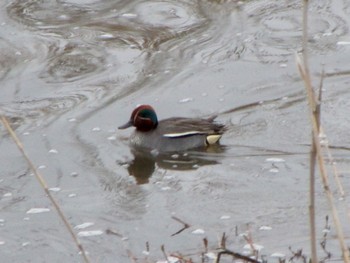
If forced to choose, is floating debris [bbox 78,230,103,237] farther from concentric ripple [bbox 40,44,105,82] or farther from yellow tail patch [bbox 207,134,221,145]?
concentric ripple [bbox 40,44,105,82]

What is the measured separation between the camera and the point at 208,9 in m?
13.4

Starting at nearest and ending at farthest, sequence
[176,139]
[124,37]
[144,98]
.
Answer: [176,139] < [144,98] < [124,37]

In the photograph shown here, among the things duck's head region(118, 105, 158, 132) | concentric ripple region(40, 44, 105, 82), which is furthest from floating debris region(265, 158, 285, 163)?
concentric ripple region(40, 44, 105, 82)

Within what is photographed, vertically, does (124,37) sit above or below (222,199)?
above

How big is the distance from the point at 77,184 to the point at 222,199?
136 centimetres

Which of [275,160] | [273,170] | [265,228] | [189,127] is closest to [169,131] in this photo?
[189,127]

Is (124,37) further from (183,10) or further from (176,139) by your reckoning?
(176,139)

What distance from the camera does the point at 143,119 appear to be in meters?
9.62

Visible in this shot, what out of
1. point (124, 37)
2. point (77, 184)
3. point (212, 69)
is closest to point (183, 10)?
point (124, 37)

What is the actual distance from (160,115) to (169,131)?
0.79 m

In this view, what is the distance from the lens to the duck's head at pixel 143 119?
31.5 feet

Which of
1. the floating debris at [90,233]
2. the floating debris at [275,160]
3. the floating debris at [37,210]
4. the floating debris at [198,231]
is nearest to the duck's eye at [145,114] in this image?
the floating debris at [275,160]

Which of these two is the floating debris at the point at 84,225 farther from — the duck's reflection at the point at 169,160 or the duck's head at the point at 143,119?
the duck's head at the point at 143,119

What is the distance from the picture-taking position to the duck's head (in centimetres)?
960
